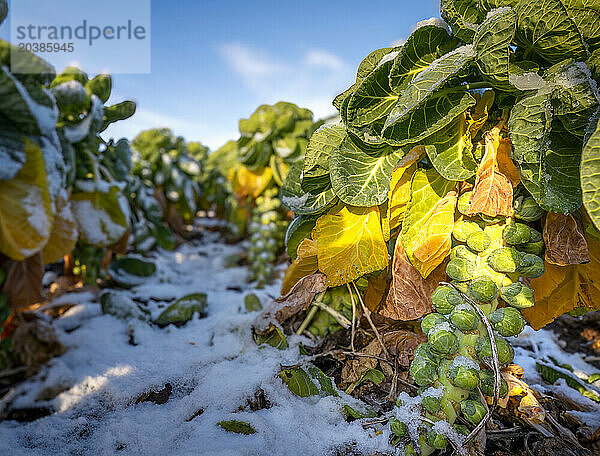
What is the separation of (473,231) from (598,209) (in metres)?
0.21

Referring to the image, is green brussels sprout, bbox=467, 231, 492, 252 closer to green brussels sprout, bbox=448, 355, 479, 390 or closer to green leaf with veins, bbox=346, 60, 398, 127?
green brussels sprout, bbox=448, 355, 479, 390

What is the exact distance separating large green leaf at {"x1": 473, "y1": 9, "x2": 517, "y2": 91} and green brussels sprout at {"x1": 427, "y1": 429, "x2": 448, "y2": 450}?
0.63 meters

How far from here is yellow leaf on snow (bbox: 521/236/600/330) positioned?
76cm

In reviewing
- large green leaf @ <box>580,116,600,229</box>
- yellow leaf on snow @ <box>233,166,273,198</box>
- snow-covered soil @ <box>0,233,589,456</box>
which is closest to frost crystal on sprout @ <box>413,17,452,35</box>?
large green leaf @ <box>580,116,600,229</box>

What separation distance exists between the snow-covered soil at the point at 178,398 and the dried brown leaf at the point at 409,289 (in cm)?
25

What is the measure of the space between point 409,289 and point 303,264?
302mm

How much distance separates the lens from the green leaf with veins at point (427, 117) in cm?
70

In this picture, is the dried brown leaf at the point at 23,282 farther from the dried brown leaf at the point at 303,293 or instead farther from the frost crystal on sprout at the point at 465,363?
the frost crystal on sprout at the point at 465,363

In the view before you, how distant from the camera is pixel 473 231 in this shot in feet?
2.35

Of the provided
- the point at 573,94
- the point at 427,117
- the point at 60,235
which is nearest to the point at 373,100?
the point at 427,117

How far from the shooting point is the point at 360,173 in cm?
82

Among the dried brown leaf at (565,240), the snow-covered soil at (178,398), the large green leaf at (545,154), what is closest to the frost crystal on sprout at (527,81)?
the large green leaf at (545,154)

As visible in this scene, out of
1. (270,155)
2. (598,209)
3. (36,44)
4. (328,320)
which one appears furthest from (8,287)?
(270,155)

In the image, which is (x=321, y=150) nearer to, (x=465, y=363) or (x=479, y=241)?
(x=479, y=241)
